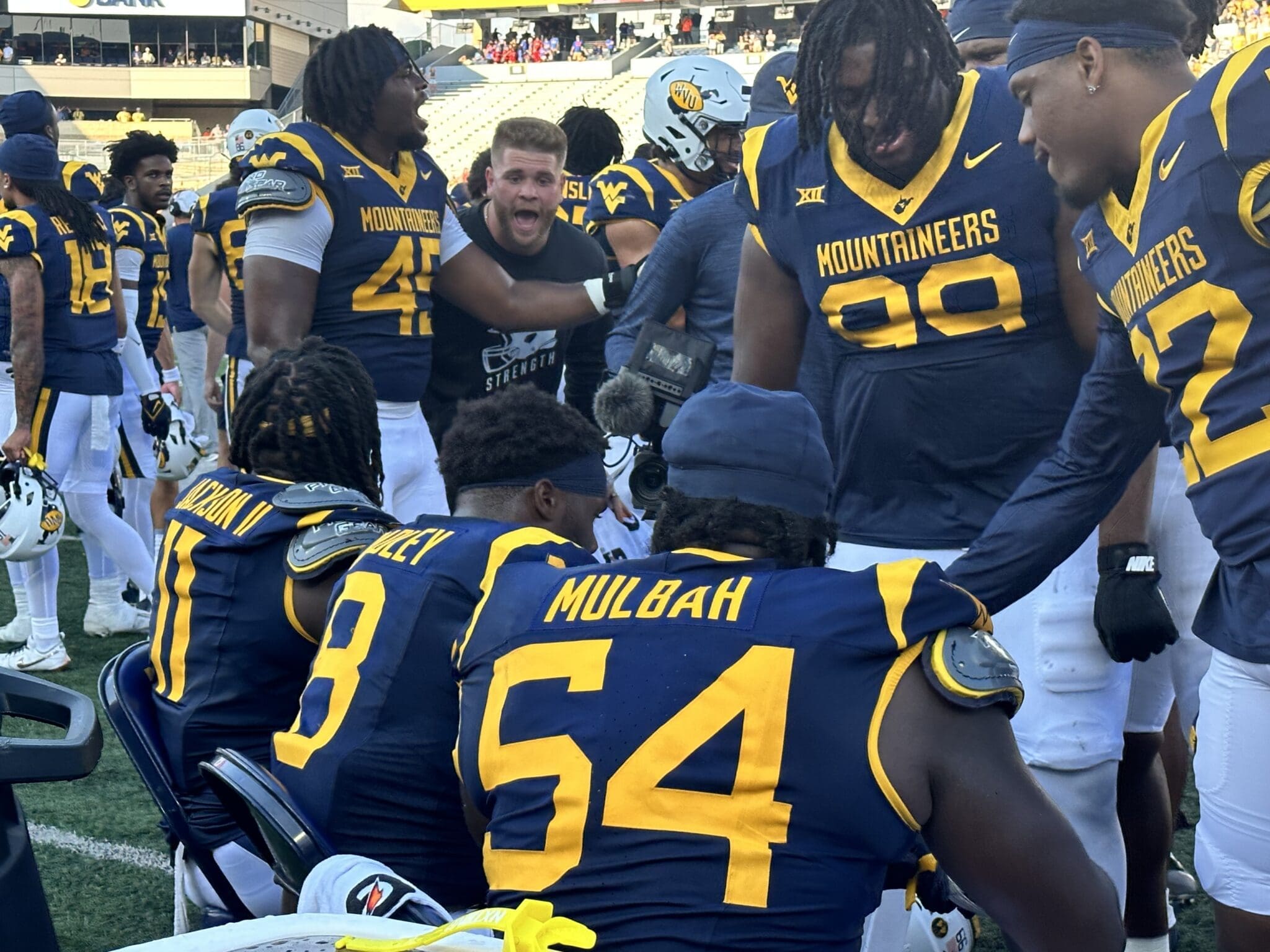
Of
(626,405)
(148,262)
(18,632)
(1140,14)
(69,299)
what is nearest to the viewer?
(1140,14)

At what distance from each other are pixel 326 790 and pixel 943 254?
1.55 meters

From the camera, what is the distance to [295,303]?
4293mm

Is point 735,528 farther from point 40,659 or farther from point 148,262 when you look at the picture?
point 148,262

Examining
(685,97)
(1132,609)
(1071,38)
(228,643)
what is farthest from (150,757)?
(685,97)

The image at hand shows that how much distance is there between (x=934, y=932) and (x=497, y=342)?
2.79m

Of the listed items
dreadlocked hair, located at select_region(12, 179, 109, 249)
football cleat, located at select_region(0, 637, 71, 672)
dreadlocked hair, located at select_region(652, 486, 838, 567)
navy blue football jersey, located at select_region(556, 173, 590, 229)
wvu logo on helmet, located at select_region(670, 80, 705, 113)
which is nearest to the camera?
dreadlocked hair, located at select_region(652, 486, 838, 567)

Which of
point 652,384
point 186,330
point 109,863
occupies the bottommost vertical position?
point 109,863

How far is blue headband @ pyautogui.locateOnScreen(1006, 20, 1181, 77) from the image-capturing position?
2.36 m

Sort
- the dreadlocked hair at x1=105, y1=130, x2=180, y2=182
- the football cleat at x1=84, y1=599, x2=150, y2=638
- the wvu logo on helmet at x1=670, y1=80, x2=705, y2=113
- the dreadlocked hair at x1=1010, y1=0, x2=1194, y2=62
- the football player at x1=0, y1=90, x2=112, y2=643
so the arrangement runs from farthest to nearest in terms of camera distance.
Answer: the dreadlocked hair at x1=105, y1=130, x2=180, y2=182
the football cleat at x1=84, y1=599, x2=150, y2=638
the football player at x1=0, y1=90, x2=112, y2=643
the wvu logo on helmet at x1=670, y1=80, x2=705, y2=113
the dreadlocked hair at x1=1010, y1=0, x2=1194, y2=62

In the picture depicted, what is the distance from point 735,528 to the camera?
2.03 m

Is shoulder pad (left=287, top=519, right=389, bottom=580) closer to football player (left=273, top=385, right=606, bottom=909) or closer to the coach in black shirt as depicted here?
football player (left=273, top=385, right=606, bottom=909)

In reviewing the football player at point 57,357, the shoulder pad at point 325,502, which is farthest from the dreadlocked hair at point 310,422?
the football player at point 57,357

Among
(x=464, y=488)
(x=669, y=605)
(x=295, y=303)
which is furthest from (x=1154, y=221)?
(x=295, y=303)

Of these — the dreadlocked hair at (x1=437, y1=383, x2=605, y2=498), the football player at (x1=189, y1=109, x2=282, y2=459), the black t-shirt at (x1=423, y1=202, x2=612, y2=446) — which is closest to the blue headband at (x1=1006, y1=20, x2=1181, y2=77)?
the dreadlocked hair at (x1=437, y1=383, x2=605, y2=498)
